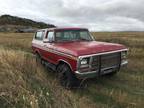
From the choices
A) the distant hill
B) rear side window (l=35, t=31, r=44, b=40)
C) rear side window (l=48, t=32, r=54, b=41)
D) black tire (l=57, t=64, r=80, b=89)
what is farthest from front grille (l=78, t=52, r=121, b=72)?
the distant hill

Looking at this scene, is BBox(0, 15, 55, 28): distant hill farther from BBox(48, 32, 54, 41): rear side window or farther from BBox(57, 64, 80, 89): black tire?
BBox(57, 64, 80, 89): black tire

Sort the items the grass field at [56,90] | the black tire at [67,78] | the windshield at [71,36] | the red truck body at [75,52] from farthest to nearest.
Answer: the windshield at [71,36] → the black tire at [67,78] → the red truck body at [75,52] → the grass field at [56,90]

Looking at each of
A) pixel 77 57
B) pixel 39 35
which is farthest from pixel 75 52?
pixel 39 35

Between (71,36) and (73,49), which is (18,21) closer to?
(71,36)

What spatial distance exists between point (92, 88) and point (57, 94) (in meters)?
2.37

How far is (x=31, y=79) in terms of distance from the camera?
459 centimetres

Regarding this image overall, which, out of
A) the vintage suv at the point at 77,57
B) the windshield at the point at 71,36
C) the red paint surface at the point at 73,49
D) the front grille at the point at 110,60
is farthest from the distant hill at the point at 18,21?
the front grille at the point at 110,60

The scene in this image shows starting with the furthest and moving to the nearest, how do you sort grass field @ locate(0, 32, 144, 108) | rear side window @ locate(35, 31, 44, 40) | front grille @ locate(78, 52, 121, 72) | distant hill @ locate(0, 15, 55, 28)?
distant hill @ locate(0, 15, 55, 28) < rear side window @ locate(35, 31, 44, 40) < front grille @ locate(78, 52, 121, 72) < grass field @ locate(0, 32, 144, 108)

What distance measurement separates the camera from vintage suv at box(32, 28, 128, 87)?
552cm

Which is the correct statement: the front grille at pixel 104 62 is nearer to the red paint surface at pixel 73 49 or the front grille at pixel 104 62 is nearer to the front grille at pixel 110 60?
the front grille at pixel 110 60

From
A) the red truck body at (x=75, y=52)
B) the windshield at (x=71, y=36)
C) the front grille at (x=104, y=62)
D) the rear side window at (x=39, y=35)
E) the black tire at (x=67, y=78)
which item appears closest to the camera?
the red truck body at (x=75, y=52)

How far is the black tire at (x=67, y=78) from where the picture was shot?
19.1ft

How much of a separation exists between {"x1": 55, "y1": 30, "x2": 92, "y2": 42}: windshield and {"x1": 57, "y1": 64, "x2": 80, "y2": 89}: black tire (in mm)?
1334

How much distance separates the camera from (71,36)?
7.29 m
